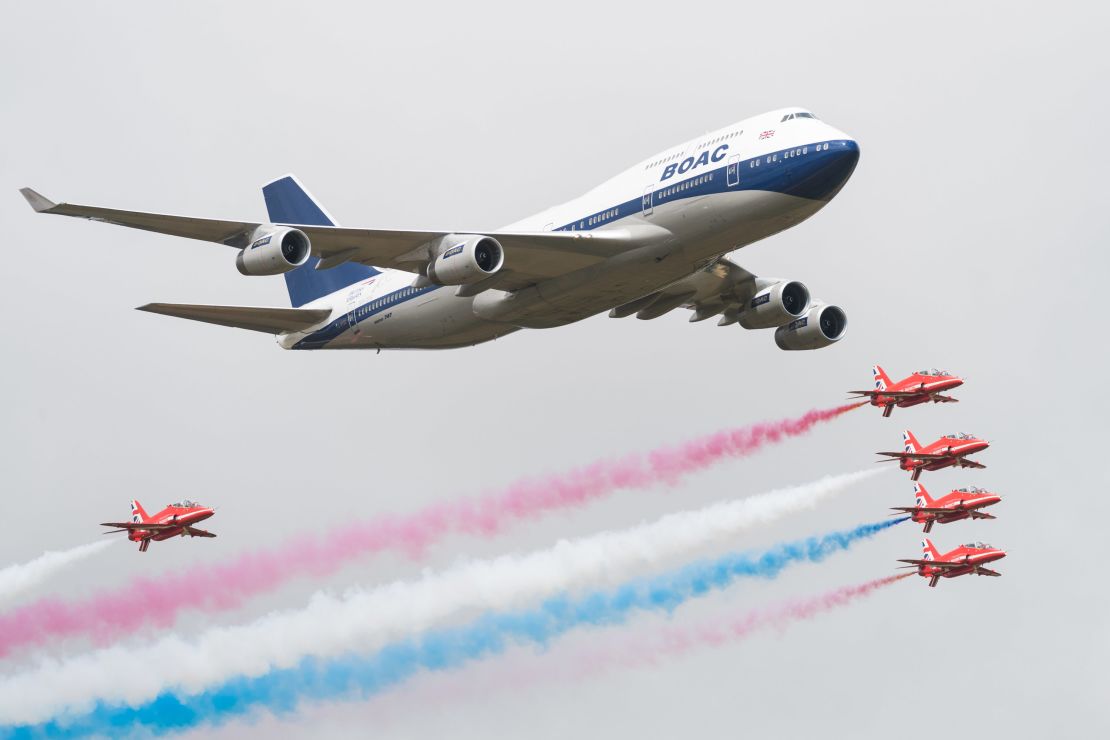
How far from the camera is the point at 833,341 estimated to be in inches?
2940

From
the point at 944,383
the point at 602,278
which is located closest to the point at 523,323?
the point at 602,278

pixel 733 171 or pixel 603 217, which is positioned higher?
pixel 603 217

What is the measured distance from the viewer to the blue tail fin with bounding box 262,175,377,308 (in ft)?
248

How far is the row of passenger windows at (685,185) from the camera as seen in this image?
62.6 metres

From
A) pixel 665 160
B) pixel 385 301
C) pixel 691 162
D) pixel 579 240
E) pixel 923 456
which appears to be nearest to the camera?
pixel 579 240

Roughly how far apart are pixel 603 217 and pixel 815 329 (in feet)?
43.0

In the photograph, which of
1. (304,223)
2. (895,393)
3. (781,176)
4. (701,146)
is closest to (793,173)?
(781,176)

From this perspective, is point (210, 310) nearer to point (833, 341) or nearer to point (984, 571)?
point (833, 341)

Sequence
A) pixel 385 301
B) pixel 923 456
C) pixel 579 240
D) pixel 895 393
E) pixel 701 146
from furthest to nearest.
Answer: pixel 923 456
pixel 895 393
pixel 385 301
pixel 701 146
pixel 579 240

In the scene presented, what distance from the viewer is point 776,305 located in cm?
7350

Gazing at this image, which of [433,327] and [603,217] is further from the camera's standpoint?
[433,327]

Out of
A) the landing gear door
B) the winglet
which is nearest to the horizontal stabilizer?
the winglet

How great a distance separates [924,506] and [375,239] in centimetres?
3195

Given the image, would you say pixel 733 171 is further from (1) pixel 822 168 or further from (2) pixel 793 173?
(1) pixel 822 168
